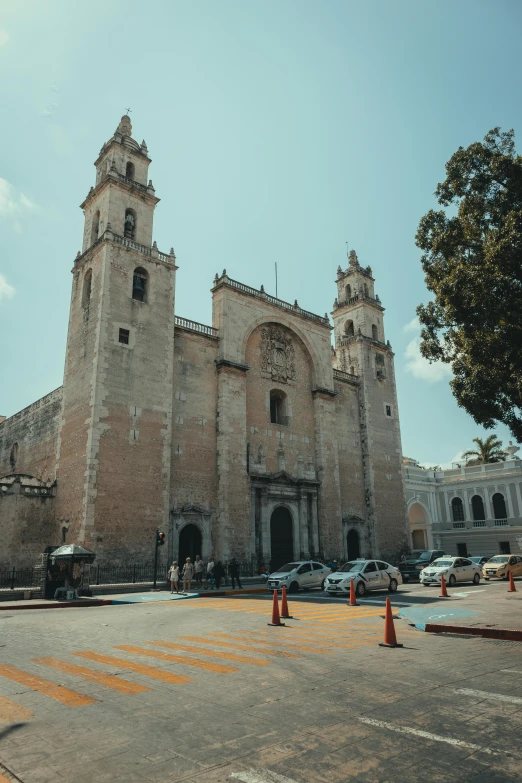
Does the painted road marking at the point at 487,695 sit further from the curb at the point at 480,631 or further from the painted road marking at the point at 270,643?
the curb at the point at 480,631

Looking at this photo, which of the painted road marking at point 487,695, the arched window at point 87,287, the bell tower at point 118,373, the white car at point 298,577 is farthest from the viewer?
the arched window at point 87,287

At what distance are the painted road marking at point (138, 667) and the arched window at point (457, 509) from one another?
136 feet

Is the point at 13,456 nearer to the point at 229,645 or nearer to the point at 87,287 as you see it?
the point at 87,287

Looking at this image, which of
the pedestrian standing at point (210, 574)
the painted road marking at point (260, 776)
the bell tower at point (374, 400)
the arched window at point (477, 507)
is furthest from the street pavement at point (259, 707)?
the arched window at point (477, 507)

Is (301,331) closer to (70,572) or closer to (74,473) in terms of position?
(74,473)

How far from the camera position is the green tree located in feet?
48.0

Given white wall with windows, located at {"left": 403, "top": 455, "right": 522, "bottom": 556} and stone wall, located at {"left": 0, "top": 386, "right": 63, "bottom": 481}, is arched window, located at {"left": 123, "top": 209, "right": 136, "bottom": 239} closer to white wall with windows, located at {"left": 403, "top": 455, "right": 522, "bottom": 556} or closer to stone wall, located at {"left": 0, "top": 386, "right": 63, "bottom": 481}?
stone wall, located at {"left": 0, "top": 386, "right": 63, "bottom": 481}

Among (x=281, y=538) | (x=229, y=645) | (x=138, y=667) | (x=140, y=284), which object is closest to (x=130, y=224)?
(x=140, y=284)

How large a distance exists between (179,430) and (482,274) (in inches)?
695

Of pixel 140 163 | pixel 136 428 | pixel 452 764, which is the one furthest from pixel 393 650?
pixel 140 163

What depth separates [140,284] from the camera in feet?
94.1

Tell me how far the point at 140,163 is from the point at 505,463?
3552 cm

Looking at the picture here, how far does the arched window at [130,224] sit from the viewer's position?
2997 centimetres

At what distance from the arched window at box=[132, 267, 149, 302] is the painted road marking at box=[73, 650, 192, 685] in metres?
22.3
